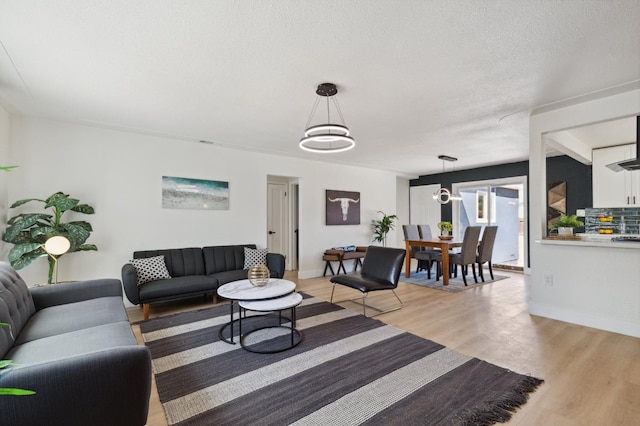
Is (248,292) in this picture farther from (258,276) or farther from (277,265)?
(277,265)

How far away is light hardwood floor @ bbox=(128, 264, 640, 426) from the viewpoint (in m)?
1.86

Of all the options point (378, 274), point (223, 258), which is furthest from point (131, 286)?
point (378, 274)

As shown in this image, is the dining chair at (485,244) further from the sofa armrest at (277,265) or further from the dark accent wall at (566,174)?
the sofa armrest at (277,265)

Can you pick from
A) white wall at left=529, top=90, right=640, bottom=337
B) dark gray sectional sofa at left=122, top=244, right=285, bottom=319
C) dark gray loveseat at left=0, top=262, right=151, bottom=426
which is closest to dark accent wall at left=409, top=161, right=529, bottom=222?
white wall at left=529, top=90, right=640, bottom=337

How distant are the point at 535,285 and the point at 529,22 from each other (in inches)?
120

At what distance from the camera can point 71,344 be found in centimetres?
181

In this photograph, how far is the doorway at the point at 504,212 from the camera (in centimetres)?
666

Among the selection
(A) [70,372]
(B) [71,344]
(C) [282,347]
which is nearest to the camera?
(A) [70,372]

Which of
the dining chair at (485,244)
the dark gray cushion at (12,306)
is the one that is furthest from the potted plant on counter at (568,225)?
the dark gray cushion at (12,306)

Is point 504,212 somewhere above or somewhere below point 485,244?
above

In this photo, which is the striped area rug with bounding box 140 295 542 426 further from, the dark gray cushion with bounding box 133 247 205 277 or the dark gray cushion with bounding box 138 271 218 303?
the dark gray cushion with bounding box 133 247 205 277

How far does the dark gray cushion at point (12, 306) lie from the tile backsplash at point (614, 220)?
684cm

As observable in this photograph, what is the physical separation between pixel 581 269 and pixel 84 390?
446cm

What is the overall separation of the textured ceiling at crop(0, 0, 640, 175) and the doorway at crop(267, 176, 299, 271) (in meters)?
3.14
